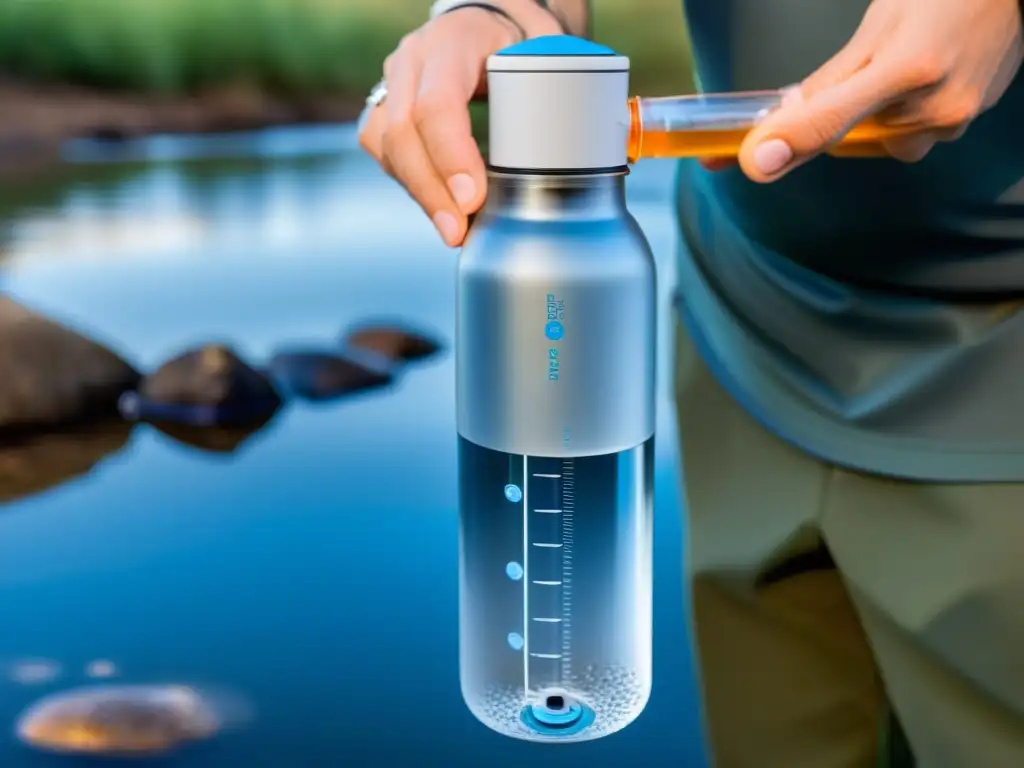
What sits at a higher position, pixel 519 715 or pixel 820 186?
pixel 820 186

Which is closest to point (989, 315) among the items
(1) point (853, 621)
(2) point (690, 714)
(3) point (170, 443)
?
(1) point (853, 621)

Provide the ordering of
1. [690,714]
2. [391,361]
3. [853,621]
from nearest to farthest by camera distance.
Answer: [853,621] → [690,714] → [391,361]

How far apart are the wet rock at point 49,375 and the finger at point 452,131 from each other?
7.67 feet

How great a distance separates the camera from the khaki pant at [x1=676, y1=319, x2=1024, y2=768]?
713mm

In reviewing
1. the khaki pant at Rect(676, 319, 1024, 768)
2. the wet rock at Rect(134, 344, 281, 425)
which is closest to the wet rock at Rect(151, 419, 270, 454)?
the wet rock at Rect(134, 344, 281, 425)

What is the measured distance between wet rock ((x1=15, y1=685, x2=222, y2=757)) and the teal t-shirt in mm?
1310

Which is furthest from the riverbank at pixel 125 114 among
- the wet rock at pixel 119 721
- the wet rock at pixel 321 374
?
the wet rock at pixel 119 721

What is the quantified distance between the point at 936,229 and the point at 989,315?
0.06 m

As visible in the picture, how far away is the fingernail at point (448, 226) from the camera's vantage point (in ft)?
2.01

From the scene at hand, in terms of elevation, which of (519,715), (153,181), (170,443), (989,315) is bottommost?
(519,715)

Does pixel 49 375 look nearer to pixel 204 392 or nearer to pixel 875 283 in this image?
pixel 204 392

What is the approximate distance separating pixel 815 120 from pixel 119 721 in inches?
62.8

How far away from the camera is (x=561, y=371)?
22.1 inches

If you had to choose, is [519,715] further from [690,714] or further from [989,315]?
[690,714]
